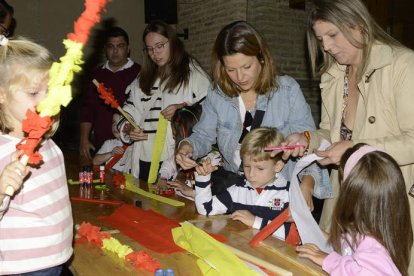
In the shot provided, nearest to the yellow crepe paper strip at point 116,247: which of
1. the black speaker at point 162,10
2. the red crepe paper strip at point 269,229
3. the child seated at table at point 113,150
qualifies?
the red crepe paper strip at point 269,229

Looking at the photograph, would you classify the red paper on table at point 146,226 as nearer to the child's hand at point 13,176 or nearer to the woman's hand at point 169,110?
the child's hand at point 13,176

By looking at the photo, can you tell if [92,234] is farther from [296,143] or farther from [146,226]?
[296,143]

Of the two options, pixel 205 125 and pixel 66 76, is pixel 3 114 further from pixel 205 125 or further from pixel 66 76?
pixel 205 125

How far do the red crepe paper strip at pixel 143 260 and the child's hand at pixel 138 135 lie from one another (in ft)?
6.09

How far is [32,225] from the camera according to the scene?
5.23 ft

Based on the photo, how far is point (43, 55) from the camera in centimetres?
161

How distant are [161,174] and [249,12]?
4014 millimetres

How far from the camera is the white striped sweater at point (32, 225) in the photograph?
1.58m

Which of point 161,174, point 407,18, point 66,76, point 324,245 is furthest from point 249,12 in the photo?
point 66,76

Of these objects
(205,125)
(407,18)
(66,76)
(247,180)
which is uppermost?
(407,18)

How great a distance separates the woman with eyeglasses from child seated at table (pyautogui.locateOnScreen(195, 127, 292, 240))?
3.54 ft

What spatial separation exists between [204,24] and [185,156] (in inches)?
206

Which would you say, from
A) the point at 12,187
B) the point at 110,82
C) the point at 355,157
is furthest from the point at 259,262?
the point at 110,82

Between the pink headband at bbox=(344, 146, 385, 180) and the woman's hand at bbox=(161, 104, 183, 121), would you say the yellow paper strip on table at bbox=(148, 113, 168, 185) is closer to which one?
the woman's hand at bbox=(161, 104, 183, 121)
